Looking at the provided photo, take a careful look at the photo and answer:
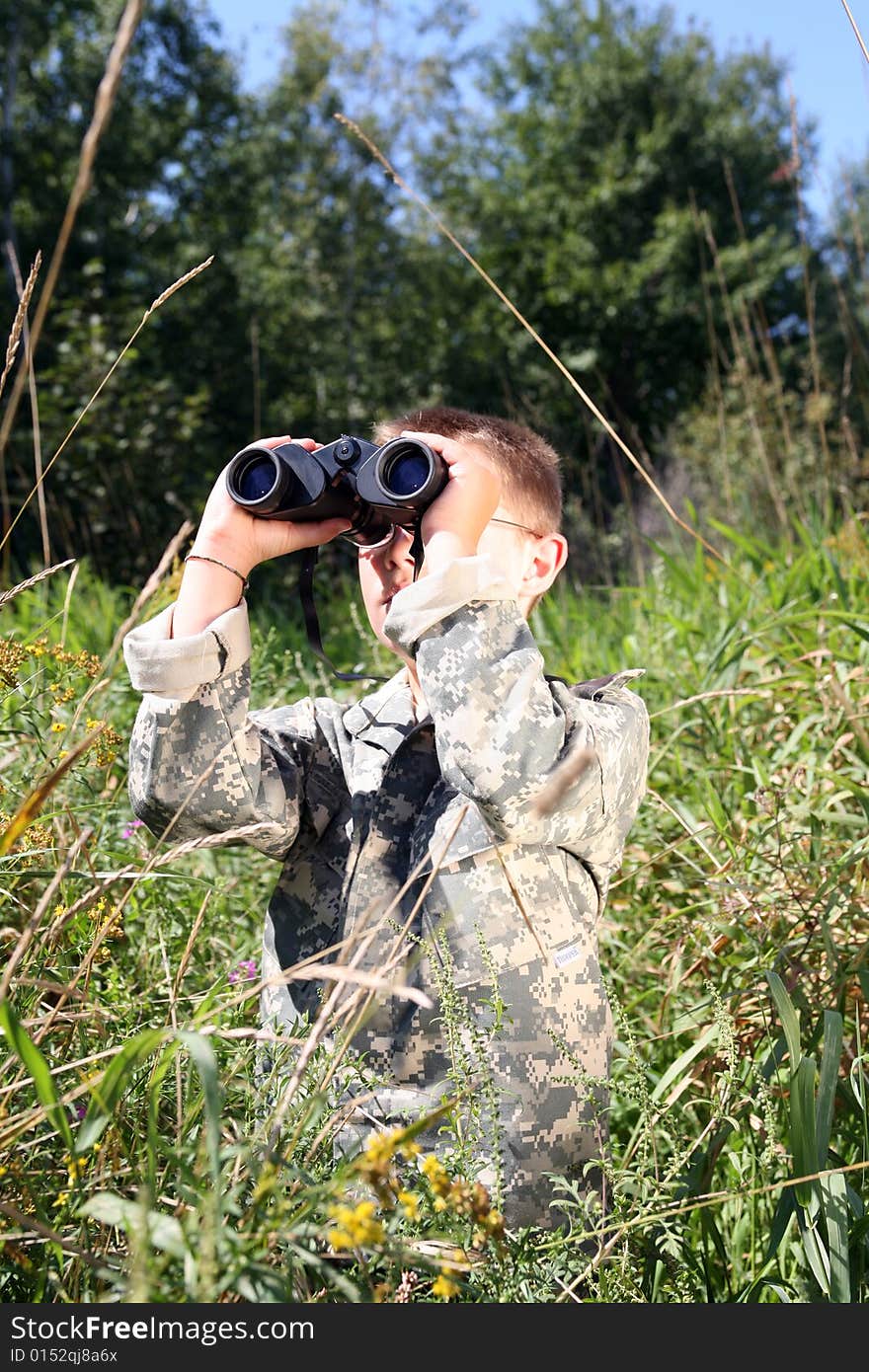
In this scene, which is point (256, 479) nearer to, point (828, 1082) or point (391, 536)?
point (391, 536)

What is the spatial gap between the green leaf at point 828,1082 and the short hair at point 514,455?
777mm

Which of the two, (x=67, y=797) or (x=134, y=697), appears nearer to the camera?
(x=67, y=797)

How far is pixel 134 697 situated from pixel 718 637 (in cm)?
128

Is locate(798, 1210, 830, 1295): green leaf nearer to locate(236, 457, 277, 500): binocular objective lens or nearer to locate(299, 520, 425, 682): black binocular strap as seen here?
locate(299, 520, 425, 682): black binocular strap

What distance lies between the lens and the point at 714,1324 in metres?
0.86

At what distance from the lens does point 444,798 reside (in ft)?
4.71

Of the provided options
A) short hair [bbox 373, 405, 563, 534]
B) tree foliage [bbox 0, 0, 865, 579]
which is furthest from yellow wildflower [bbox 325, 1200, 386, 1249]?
tree foliage [bbox 0, 0, 865, 579]

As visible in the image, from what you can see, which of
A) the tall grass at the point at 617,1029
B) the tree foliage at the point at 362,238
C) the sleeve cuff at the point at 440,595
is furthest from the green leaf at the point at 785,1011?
the tree foliage at the point at 362,238

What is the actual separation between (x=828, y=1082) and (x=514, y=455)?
95 centimetres

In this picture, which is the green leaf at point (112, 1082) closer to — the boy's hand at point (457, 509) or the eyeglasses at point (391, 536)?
the boy's hand at point (457, 509)

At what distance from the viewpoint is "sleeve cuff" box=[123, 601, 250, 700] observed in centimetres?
130

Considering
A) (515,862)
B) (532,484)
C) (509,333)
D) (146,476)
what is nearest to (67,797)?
(515,862)

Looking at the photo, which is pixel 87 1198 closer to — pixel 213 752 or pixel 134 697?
pixel 213 752

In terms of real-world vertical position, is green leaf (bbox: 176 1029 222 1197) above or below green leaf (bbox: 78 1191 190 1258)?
above
